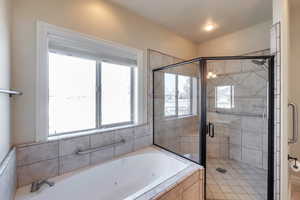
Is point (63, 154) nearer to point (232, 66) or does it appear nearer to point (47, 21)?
point (47, 21)

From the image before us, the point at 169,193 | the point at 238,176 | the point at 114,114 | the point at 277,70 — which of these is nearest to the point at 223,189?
the point at 238,176

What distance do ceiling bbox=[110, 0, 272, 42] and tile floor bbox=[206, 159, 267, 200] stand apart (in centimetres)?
242

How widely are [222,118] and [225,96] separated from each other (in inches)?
17.2

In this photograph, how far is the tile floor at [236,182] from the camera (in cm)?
192

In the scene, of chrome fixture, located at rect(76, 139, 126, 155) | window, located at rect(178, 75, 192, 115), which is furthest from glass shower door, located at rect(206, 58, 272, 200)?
chrome fixture, located at rect(76, 139, 126, 155)

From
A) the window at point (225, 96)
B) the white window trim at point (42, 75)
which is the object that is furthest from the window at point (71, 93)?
the window at point (225, 96)

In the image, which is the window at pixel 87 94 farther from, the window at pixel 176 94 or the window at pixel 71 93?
the window at pixel 176 94

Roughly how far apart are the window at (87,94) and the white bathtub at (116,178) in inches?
21.3

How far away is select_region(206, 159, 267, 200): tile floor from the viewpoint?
1.92 m

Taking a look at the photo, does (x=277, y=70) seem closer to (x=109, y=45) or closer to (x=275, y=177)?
(x=275, y=177)

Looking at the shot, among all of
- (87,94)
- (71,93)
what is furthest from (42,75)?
(87,94)

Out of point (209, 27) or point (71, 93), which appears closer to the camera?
point (71, 93)

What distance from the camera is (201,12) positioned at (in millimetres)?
2330

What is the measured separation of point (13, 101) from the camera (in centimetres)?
140
